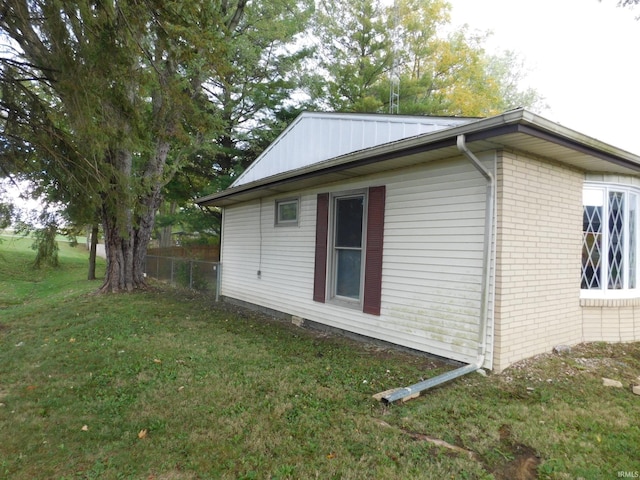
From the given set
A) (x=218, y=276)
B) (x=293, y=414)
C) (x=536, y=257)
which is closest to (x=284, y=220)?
(x=218, y=276)

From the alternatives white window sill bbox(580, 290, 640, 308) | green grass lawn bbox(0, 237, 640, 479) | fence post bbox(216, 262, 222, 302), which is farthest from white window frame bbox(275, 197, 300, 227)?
white window sill bbox(580, 290, 640, 308)

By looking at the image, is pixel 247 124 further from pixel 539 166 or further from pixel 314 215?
pixel 539 166

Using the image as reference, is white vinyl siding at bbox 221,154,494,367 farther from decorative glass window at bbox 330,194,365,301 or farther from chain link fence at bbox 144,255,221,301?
chain link fence at bbox 144,255,221,301

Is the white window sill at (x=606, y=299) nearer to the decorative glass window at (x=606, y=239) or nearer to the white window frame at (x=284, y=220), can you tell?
the decorative glass window at (x=606, y=239)

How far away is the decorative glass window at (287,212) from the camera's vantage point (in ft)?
23.5

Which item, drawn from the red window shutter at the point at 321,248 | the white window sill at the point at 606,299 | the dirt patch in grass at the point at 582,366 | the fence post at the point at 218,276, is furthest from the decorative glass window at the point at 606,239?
the fence post at the point at 218,276

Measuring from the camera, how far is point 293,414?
307 cm

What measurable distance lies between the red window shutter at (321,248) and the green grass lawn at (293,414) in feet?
3.38

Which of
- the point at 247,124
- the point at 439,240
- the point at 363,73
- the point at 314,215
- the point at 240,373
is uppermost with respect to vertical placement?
the point at 363,73

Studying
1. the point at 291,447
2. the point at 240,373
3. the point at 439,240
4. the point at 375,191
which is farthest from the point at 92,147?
the point at 439,240

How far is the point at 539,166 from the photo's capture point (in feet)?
14.0

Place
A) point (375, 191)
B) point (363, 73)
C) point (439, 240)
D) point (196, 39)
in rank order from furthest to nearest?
point (363, 73), point (375, 191), point (439, 240), point (196, 39)

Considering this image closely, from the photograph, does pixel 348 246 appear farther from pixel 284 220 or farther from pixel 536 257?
pixel 536 257

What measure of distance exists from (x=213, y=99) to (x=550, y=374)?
559 inches
